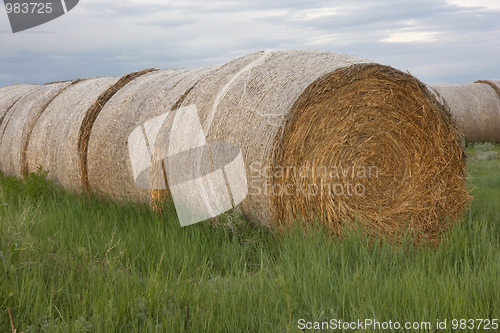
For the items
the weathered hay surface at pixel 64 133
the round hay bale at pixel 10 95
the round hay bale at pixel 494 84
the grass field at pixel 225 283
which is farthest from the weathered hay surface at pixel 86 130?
the round hay bale at pixel 494 84

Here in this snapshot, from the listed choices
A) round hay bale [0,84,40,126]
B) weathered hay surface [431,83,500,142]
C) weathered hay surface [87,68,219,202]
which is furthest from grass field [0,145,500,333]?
weathered hay surface [431,83,500,142]

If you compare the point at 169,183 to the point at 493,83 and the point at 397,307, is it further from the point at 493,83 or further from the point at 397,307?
the point at 493,83

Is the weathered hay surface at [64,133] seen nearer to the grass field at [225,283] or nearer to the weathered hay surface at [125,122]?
the weathered hay surface at [125,122]

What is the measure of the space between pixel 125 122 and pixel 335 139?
2615mm

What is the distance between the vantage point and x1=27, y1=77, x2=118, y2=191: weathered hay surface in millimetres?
6359

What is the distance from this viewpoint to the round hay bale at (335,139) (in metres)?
4.04

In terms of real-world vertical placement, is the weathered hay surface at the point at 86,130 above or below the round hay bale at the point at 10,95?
below

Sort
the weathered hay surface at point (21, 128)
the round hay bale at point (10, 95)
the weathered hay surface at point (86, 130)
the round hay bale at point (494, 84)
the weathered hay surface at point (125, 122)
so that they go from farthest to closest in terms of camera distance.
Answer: the round hay bale at point (494, 84)
the round hay bale at point (10, 95)
the weathered hay surface at point (21, 128)
the weathered hay surface at point (86, 130)
the weathered hay surface at point (125, 122)

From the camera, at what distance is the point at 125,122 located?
18.5 feet

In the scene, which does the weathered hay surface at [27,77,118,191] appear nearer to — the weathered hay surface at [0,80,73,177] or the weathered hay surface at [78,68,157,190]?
the weathered hay surface at [78,68,157,190]

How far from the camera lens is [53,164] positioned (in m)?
6.83

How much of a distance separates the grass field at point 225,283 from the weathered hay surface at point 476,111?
1080cm

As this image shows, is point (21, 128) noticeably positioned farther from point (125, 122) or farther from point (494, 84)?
point (494, 84)

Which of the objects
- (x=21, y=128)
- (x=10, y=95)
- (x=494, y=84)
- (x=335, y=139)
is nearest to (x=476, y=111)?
(x=494, y=84)
